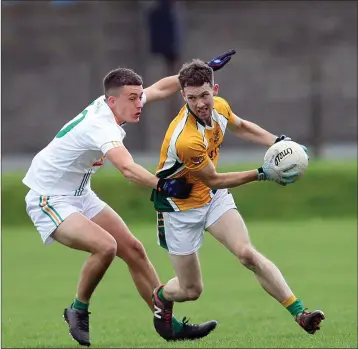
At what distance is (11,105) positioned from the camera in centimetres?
2556

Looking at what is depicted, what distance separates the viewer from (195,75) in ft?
30.0

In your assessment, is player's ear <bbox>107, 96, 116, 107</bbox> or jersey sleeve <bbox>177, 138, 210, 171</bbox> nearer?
jersey sleeve <bbox>177, 138, 210, 171</bbox>

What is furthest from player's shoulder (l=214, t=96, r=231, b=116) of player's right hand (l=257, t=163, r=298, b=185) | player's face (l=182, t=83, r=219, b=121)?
player's right hand (l=257, t=163, r=298, b=185)

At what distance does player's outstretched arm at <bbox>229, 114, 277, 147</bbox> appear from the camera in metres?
10.1


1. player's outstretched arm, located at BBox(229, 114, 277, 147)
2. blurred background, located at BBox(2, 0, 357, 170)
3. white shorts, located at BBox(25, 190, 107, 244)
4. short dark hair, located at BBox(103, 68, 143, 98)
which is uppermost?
short dark hair, located at BBox(103, 68, 143, 98)

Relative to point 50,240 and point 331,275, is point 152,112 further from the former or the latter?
point 50,240

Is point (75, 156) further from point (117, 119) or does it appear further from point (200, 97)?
point (200, 97)

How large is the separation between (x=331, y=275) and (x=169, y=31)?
830 centimetres

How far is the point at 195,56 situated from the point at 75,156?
15.2 m

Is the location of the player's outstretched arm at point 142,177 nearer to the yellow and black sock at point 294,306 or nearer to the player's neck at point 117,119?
the player's neck at point 117,119

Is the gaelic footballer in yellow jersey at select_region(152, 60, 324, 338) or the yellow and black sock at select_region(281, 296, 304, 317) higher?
the gaelic footballer in yellow jersey at select_region(152, 60, 324, 338)

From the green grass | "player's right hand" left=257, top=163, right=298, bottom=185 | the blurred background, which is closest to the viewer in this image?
"player's right hand" left=257, top=163, right=298, bottom=185

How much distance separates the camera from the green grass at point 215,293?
10.9 m

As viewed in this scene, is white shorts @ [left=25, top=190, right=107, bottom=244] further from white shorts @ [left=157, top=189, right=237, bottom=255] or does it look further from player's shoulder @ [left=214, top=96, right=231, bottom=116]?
player's shoulder @ [left=214, top=96, right=231, bottom=116]
